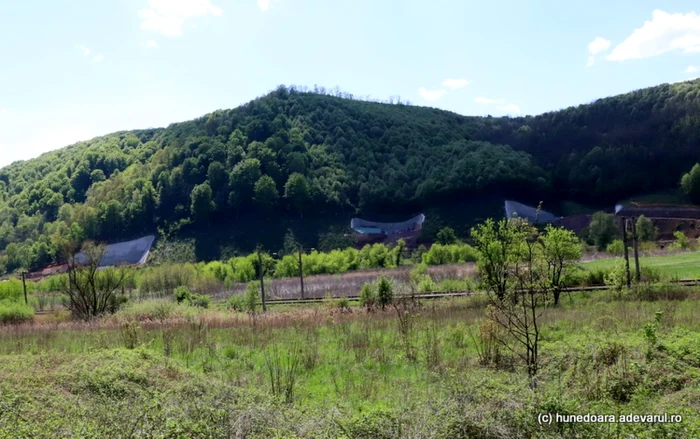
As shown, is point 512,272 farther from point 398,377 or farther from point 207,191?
point 207,191

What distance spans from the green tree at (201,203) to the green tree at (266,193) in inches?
329

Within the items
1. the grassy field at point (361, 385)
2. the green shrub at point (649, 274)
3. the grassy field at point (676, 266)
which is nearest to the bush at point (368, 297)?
the grassy field at point (361, 385)

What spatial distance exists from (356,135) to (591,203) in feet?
162

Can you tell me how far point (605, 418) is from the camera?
5.70 metres

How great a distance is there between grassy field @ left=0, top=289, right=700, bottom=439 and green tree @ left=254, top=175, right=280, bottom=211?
250ft

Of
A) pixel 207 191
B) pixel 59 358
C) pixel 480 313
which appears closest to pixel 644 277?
pixel 480 313

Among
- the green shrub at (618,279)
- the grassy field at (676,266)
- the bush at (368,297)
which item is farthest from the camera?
the grassy field at (676,266)

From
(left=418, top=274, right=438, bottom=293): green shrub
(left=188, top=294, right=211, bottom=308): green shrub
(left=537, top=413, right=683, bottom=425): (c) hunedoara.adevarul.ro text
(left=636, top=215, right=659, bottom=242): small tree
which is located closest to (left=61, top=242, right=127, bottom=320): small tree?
(left=188, top=294, right=211, bottom=308): green shrub

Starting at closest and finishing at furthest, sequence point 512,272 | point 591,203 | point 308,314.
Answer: point 512,272 → point 308,314 → point 591,203

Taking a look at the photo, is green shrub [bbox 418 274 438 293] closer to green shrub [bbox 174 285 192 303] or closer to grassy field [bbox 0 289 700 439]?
grassy field [bbox 0 289 700 439]

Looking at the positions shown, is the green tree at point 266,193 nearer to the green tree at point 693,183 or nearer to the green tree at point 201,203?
the green tree at point 201,203

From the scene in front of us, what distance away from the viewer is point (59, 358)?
1108 centimetres

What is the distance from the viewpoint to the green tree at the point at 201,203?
8975 cm

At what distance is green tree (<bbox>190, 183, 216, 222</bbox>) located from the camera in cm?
8975
